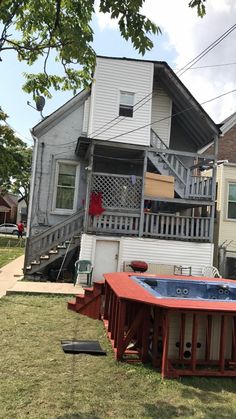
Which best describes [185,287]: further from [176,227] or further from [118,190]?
[118,190]

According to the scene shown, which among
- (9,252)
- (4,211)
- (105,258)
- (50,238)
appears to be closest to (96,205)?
(105,258)

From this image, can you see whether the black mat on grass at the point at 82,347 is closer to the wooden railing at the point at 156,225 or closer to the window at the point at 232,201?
the wooden railing at the point at 156,225

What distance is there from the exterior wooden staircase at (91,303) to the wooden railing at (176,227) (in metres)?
4.42

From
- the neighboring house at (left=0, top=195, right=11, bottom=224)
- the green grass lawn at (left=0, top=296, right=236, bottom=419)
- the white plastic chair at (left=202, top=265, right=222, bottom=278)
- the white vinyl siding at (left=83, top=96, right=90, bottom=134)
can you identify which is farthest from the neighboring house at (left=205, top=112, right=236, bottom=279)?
the neighboring house at (left=0, top=195, right=11, bottom=224)

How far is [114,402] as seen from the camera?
444cm

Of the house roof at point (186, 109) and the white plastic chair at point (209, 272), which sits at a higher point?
the house roof at point (186, 109)

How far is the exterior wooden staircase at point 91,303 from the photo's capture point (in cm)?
846

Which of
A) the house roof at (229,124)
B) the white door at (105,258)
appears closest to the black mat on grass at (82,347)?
the white door at (105,258)

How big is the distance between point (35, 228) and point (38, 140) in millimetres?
3216

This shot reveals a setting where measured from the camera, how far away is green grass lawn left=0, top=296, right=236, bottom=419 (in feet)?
13.7

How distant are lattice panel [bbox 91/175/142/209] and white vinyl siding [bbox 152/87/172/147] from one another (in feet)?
9.66

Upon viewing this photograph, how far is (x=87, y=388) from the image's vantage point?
15.6ft

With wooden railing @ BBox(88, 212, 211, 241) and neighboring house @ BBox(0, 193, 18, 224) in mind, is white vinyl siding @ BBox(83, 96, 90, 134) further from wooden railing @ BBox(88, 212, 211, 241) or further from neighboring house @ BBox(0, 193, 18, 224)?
neighboring house @ BBox(0, 193, 18, 224)

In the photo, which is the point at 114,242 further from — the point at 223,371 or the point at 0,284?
the point at 223,371
